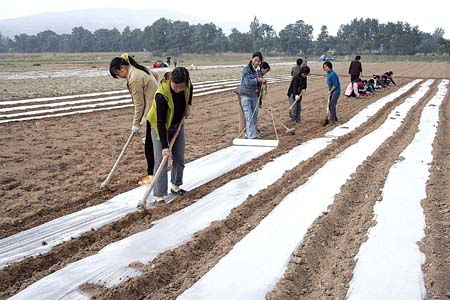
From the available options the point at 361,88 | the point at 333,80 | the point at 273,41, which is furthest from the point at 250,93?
the point at 273,41

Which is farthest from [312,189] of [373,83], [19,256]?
[373,83]

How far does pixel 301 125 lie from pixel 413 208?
16.6ft

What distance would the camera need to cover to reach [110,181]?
522cm

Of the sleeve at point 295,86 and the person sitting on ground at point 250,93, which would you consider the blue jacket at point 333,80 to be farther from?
the person sitting on ground at point 250,93

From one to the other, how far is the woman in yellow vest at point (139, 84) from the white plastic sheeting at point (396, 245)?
238cm

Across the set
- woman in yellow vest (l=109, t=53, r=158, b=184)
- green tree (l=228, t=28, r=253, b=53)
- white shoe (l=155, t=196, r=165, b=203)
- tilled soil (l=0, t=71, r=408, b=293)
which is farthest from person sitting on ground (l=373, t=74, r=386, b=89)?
green tree (l=228, t=28, r=253, b=53)

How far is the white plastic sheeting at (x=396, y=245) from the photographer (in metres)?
2.92

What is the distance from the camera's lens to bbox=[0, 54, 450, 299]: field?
9.84 feet

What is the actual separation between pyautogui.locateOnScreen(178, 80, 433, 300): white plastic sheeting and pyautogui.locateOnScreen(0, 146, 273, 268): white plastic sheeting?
4.04ft

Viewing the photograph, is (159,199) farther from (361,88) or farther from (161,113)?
(361,88)

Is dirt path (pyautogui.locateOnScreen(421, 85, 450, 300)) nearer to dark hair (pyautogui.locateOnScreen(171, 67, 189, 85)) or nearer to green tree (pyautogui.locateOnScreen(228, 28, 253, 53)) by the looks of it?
dark hair (pyautogui.locateOnScreen(171, 67, 189, 85))

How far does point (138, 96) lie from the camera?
15.2ft

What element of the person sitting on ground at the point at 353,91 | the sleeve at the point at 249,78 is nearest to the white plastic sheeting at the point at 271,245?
the sleeve at the point at 249,78

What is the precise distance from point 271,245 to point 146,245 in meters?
0.99
